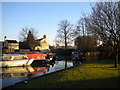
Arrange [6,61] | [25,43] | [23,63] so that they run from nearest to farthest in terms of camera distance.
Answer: [6,61] < [23,63] < [25,43]

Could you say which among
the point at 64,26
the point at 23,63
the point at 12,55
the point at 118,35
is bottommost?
the point at 23,63

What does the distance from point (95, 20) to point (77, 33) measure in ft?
106

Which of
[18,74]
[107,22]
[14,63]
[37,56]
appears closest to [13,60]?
[14,63]

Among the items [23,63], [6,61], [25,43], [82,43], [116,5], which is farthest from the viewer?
[25,43]

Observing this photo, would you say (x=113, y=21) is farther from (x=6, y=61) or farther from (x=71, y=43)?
(x=71, y=43)

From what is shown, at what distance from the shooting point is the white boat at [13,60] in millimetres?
21219

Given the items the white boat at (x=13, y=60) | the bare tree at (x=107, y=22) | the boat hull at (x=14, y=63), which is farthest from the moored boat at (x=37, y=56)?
the bare tree at (x=107, y=22)

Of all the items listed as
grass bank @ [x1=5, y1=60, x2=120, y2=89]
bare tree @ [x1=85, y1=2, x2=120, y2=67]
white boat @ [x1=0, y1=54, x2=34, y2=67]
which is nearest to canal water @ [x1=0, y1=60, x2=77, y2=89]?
grass bank @ [x1=5, y1=60, x2=120, y2=89]

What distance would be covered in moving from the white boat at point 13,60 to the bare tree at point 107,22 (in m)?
14.1

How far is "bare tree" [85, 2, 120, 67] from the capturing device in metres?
13.0

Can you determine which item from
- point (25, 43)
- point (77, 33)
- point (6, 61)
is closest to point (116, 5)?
point (6, 61)

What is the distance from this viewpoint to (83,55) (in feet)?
89.8

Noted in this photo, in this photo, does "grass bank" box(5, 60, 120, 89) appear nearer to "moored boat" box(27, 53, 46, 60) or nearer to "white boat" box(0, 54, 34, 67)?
"white boat" box(0, 54, 34, 67)

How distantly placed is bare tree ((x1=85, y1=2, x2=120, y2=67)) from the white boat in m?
14.1
